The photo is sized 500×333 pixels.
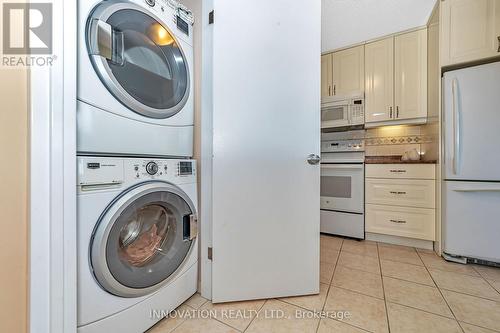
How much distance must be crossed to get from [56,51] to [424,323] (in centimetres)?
182

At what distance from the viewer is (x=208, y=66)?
3.71 feet

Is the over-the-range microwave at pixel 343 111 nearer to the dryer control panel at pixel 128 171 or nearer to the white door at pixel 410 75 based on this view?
the white door at pixel 410 75

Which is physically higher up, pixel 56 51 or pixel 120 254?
pixel 56 51

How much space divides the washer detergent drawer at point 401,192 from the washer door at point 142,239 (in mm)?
1820

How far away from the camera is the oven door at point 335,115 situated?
2350 millimetres

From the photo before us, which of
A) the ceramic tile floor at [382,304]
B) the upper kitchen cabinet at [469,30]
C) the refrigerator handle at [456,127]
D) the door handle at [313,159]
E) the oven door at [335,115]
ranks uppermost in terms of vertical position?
the upper kitchen cabinet at [469,30]

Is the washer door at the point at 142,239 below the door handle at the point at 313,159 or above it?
below

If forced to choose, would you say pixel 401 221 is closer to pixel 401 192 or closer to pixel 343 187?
pixel 401 192

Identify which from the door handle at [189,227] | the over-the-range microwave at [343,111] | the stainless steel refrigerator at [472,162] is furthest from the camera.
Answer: the over-the-range microwave at [343,111]

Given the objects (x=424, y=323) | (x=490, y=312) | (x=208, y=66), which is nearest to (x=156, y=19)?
(x=208, y=66)

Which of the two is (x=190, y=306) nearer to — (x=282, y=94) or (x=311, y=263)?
(x=311, y=263)

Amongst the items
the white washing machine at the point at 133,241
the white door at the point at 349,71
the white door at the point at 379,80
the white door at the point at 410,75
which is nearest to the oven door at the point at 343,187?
the white door at the point at 379,80

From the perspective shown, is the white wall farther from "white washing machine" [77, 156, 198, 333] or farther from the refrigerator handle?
"white washing machine" [77, 156, 198, 333]

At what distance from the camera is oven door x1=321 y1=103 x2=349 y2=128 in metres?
2.35
